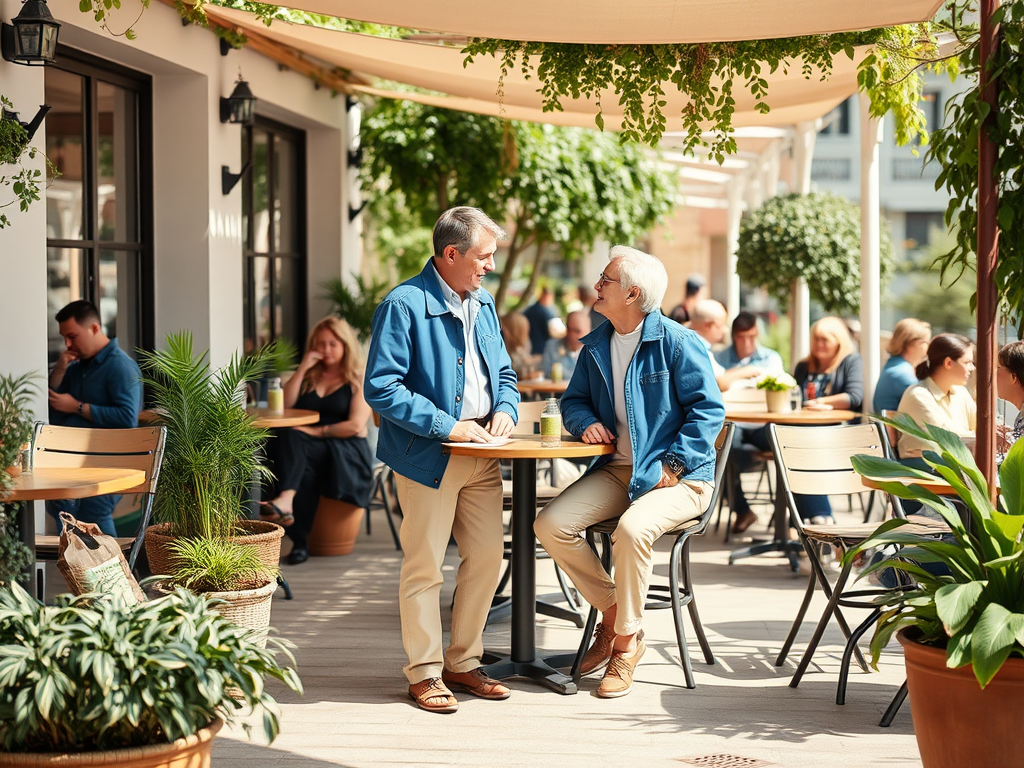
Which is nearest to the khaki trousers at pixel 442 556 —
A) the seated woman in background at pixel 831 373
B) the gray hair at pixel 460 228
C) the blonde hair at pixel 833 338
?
the gray hair at pixel 460 228

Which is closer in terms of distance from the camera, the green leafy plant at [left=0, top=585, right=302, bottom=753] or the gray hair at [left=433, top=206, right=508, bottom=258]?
the green leafy plant at [left=0, top=585, right=302, bottom=753]

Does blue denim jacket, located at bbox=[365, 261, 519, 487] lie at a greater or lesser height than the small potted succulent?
greater

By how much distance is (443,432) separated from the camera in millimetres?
3873

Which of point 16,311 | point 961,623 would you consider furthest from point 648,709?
point 16,311

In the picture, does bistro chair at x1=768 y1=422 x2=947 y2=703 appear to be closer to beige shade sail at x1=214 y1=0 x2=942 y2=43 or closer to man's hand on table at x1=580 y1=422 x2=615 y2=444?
man's hand on table at x1=580 y1=422 x2=615 y2=444

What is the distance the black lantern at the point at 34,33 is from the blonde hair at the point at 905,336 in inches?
176

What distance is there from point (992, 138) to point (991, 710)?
160 centimetres

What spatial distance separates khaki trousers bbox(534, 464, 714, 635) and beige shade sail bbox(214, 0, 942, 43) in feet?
5.83

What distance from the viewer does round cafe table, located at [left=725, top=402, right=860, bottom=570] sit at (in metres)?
6.28

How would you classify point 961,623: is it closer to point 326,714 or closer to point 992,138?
point 992,138

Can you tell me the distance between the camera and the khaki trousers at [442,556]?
3.98 metres

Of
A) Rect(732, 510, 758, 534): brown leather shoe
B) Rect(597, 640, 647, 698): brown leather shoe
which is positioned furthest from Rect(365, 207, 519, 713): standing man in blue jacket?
Rect(732, 510, 758, 534): brown leather shoe

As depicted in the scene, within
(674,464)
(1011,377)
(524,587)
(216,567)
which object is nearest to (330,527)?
(216,567)

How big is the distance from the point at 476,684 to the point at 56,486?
5.09 feet
